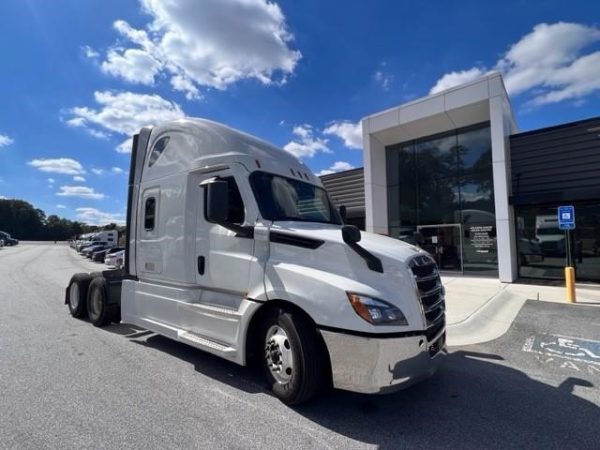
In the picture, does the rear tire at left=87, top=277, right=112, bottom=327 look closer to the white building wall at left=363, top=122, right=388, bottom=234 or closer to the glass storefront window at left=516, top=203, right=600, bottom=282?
the white building wall at left=363, top=122, right=388, bottom=234

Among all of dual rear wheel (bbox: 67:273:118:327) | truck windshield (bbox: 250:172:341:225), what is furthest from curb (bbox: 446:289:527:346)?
dual rear wheel (bbox: 67:273:118:327)

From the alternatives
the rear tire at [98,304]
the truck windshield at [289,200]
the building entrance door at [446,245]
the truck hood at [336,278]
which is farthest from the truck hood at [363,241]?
the building entrance door at [446,245]

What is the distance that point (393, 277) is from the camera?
10.7 feet

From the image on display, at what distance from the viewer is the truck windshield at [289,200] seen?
410 cm

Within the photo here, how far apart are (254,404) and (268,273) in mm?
1316

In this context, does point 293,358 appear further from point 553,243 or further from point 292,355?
point 553,243

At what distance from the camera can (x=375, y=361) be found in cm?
302

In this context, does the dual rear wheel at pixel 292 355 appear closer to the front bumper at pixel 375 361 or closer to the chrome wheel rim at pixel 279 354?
the chrome wheel rim at pixel 279 354

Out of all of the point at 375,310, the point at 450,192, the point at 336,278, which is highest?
the point at 450,192

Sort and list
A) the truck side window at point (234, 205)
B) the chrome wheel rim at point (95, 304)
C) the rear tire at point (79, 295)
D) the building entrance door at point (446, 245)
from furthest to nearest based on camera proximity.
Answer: the building entrance door at point (446, 245) < the rear tire at point (79, 295) < the chrome wheel rim at point (95, 304) < the truck side window at point (234, 205)

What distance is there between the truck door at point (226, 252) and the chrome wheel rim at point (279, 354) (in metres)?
0.59

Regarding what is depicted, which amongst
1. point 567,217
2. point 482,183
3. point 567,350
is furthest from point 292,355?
point 482,183

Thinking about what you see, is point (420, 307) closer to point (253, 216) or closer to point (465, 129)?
point (253, 216)

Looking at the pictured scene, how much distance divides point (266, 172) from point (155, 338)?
3651 mm
